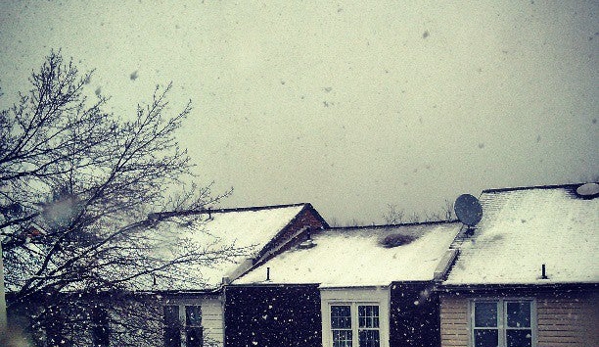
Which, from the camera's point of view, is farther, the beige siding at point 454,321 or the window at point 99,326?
the beige siding at point 454,321

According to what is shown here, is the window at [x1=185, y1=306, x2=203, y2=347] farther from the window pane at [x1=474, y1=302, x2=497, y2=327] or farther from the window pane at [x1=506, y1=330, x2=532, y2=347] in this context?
the window pane at [x1=506, y1=330, x2=532, y2=347]

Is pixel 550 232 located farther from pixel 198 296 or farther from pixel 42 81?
pixel 42 81

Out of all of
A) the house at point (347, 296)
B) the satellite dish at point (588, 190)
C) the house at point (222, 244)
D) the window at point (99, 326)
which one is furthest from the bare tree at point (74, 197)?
the satellite dish at point (588, 190)

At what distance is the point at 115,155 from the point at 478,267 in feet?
30.1

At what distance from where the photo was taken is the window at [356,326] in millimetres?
14062

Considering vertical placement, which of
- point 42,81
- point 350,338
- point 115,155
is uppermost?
point 42,81

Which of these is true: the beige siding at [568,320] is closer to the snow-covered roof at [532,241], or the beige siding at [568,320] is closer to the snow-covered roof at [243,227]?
the snow-covered roof at [532,241]

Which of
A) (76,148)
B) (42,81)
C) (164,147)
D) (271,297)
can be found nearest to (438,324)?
(271,297)

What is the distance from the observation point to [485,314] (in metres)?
12.8

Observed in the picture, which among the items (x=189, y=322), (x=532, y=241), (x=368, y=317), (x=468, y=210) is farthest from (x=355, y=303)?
(x=189, y=322)

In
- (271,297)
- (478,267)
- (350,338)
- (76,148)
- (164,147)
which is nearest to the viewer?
(76,148)

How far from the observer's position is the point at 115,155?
8.62 meters

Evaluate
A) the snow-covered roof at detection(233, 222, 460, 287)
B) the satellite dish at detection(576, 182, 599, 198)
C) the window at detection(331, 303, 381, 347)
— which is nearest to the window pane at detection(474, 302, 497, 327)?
the snow-covered roof at detection(233, 222, 460, 287)

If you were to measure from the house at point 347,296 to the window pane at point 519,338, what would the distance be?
1.73 m
